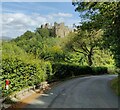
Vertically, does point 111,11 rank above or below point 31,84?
above

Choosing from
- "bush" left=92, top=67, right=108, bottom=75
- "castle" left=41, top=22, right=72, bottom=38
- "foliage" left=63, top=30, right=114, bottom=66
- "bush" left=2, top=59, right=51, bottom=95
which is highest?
"castle" left=41, top=22, right=72, bottom=38

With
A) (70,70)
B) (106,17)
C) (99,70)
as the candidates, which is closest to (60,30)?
(99,70)

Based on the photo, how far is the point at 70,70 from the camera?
163ft

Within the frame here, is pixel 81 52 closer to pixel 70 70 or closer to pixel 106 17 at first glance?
pixel 70 70

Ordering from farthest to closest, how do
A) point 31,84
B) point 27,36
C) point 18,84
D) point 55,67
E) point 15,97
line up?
point 27,36, point 55,67, point 31,84, point 18,84, point 15,97

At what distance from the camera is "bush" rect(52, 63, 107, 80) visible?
40.4 metres

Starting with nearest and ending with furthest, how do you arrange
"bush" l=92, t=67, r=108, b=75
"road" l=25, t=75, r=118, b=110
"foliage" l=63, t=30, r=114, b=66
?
"road" l=25, t=75, r=118, b=110 → "bush" l=92, t=67, r=108, b=75 → "foliage" l=63, t=30, r=114, b=66

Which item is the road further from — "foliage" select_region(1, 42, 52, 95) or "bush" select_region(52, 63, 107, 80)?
"bush" select_region(52, 63, 107, 80)

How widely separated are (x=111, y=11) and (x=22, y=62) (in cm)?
723

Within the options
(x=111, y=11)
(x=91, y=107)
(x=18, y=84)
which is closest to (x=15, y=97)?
(x=18, y=84)

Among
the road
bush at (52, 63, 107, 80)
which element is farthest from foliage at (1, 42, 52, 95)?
bush at (52, 63, 107, 80)

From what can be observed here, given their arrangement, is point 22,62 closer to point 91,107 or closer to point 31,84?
point 31,84

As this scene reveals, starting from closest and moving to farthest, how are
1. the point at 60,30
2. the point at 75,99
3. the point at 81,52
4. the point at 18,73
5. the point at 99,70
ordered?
1. the point at 75,99
2. the point at 18,73
3. the point at 99,70
4. the point at 81,52
5. the point at 60,30

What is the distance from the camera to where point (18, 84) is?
20828 millimetres
